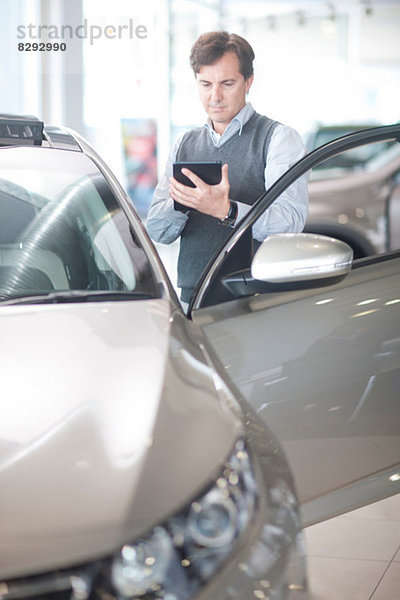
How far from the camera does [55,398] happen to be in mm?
1318

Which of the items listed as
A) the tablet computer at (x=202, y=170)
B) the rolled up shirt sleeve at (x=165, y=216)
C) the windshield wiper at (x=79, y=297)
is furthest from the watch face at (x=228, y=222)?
the windshield wiper at (x=79, y=297)

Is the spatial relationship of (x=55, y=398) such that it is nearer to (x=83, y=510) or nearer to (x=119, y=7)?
(x=83, y=510)

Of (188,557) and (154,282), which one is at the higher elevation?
(154,282)

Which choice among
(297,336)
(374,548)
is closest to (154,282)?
(297,336)

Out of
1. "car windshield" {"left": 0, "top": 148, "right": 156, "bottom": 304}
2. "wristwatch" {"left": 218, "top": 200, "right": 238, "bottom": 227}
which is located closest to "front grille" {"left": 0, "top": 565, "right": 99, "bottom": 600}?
"car windshield" {"left": 0, "top": 148, "right": 156, "bottom": 304}

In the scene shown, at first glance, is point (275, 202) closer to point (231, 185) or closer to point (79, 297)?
point (231, 185)

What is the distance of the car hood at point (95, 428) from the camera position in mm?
1089

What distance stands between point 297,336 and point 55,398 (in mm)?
801

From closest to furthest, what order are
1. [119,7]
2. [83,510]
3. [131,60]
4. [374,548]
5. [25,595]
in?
[25,595] < [83,510] < [374,548] < [119,7] < [131,60]

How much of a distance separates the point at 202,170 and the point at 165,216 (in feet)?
0.90

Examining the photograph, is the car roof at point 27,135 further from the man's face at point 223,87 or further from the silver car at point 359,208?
the silver car at point 359,208

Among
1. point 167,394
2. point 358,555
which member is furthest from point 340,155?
point 167,394

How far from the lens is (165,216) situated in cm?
→ 258

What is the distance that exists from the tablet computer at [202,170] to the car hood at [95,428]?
0.82 meters
